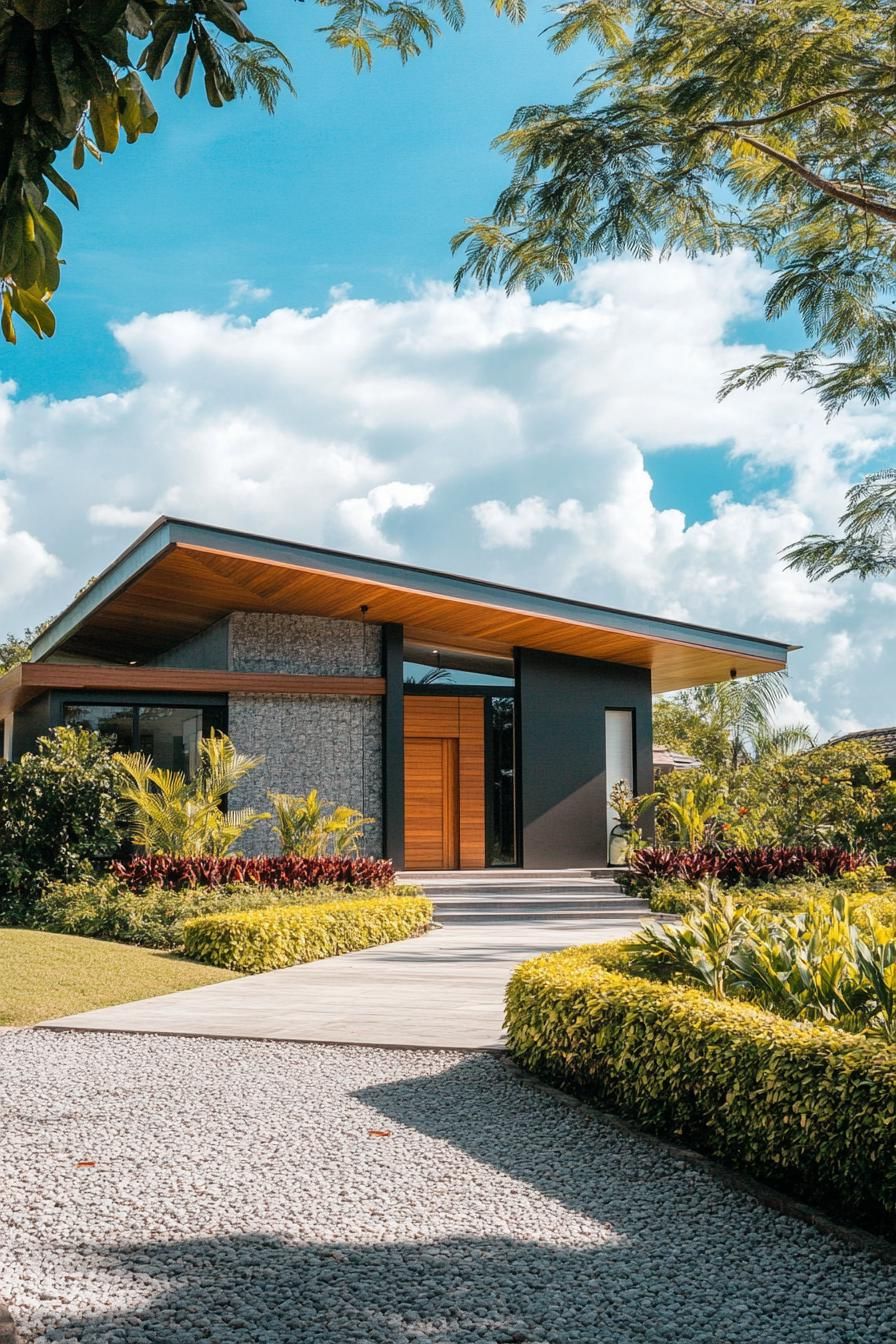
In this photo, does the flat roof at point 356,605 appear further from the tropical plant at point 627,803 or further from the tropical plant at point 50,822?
the tropical plant at point 50,822

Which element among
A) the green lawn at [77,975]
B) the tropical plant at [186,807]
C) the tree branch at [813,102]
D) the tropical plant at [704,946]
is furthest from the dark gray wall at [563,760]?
the tropical plant at [704,946]

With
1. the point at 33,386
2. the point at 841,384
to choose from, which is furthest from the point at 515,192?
the point at 33,386

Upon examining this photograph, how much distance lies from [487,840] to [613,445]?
6424 mm

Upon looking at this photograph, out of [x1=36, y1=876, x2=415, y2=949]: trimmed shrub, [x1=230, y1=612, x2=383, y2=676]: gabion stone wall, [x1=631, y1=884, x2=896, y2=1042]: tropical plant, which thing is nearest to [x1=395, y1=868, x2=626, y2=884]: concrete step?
[x1=230, y1=612, x2=383, y2=676]: gabion stone wall

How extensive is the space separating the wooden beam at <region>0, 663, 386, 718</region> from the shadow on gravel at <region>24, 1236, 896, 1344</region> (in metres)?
11.7

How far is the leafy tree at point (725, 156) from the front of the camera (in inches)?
322

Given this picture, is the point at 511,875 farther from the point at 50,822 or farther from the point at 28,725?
the point at 28,725

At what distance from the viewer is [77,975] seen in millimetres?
8273

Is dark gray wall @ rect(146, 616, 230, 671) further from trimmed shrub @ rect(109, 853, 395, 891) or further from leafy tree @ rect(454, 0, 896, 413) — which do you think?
leafy tree @ rect(454, 0, 896, 413)

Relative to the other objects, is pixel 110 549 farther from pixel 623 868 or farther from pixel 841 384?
pixel 841 384

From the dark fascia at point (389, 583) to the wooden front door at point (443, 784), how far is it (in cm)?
324

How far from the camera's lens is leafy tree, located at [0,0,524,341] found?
1.92m

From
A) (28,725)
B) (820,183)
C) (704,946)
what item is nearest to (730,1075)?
(704,946)

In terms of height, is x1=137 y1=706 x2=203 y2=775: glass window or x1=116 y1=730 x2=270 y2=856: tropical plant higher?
x1=137 y1=706 x2=203 y2=775: glass window
